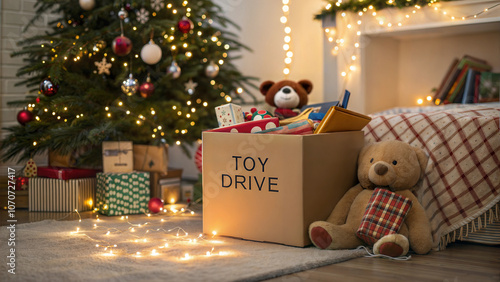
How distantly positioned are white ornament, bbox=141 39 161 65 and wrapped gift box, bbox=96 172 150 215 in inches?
22.2

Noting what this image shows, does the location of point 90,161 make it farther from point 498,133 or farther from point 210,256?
point 498,133

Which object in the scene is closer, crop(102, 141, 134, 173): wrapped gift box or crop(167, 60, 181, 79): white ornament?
crop(102, 141, 134, 173): wrapped gift box

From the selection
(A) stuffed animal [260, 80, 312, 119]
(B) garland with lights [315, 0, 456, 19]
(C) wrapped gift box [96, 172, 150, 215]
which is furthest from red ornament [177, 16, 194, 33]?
(B) garland with lights [315, 0, 456, 19]

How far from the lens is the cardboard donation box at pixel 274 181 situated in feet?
6.18

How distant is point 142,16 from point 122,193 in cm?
92

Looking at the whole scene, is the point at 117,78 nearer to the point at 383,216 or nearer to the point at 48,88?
the point at 48,88

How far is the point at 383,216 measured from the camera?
1.84m

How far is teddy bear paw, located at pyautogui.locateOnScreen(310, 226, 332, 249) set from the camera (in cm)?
183

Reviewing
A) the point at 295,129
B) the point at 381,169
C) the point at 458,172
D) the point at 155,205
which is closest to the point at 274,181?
the point at 295,129

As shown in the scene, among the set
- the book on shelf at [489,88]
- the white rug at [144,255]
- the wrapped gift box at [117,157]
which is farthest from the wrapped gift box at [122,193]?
the book on shelf at [489,88]

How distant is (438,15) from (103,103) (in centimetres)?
179

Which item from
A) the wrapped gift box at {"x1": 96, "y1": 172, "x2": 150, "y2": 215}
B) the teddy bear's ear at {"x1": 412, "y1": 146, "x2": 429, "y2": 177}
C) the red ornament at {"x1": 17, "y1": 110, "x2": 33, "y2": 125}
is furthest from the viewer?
the red ornament at {"x1": 17, "y1": 110, "x2": 33, "y2": 125}

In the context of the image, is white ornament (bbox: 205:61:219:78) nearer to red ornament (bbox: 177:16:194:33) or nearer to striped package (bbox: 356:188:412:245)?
red ornament (bbox: 177:16:194:33)

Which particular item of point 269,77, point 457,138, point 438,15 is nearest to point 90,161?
point 269,77
